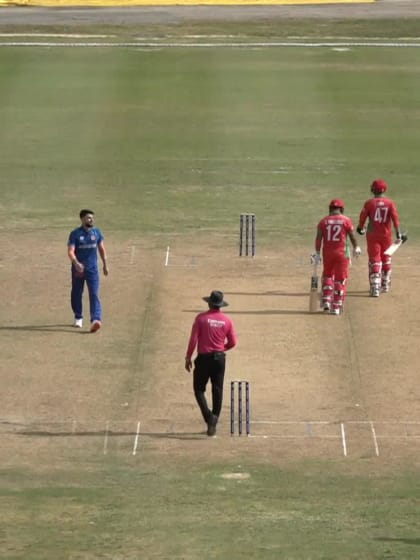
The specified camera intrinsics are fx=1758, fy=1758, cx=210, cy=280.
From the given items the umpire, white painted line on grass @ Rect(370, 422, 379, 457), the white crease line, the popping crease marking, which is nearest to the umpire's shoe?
the umpire

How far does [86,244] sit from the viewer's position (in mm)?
24625

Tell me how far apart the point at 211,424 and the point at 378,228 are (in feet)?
25.2

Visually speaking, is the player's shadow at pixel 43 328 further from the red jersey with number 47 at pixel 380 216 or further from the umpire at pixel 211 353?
the umpire at pixel 211 353

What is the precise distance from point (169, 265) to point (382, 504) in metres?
12.4

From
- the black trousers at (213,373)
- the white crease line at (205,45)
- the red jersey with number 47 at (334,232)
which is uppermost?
the white crease line at (205,45)

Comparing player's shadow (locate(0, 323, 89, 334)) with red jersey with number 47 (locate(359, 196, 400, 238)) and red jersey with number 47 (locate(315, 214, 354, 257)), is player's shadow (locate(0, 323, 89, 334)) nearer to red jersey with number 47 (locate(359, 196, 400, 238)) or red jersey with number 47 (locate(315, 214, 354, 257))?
red jersey with number 47 (locate(315, 214, 354, 257))

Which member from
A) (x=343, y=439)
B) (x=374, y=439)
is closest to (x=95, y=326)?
(x=343, y=439)

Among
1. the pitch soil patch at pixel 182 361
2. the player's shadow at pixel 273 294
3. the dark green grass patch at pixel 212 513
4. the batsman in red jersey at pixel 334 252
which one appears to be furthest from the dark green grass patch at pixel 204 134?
the dark green grass patch at pixel 212 513

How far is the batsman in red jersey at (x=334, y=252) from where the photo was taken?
25688 mm

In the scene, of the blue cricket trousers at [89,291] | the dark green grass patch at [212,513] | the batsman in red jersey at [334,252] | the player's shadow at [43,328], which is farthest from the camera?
the batsman in red jersey at [334,252]

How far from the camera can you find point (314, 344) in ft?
80.0

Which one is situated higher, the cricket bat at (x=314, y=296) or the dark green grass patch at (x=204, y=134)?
the dark green grass patch at (x=204, y=134)

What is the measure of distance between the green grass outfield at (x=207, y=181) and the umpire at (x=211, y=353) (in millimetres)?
1081

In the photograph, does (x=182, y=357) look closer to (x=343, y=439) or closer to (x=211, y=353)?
(x=211, y=353)
